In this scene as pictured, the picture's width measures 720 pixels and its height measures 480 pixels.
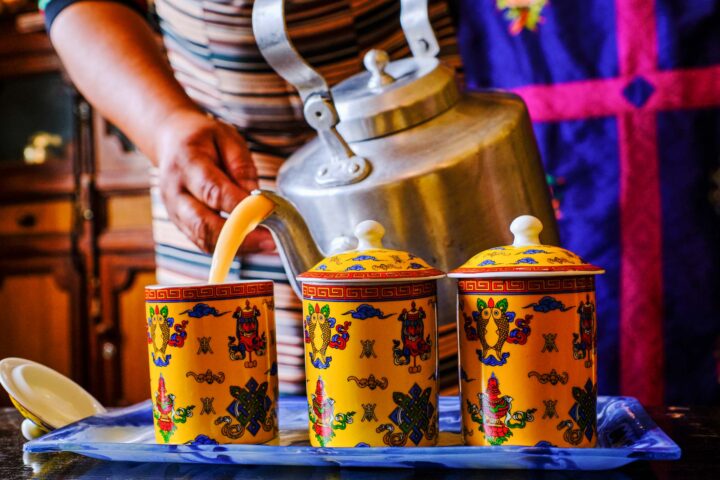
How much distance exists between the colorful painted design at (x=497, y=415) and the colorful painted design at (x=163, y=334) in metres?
0.27

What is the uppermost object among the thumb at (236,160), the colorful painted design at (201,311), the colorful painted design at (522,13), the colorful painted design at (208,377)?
the colorful painted design at (522,13)

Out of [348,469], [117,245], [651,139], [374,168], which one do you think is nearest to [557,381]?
[348,469]

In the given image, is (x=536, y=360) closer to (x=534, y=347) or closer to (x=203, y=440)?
(x=534, y=347)

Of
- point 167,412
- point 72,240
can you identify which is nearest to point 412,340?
point 167,412

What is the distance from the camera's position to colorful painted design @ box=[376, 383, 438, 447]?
640mm

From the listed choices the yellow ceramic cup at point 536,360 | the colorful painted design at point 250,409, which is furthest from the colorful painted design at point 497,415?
the colorful painted design at point 250,409

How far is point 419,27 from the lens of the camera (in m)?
0.91

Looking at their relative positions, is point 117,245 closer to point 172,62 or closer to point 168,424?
point 172,62

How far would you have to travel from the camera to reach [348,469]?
0.62 meters

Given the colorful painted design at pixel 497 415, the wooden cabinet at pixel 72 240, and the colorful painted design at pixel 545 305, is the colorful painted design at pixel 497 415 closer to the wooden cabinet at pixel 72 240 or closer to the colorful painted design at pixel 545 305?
the colorful painted design at pixel 545 305

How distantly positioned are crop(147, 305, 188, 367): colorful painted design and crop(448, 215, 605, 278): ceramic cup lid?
25cm

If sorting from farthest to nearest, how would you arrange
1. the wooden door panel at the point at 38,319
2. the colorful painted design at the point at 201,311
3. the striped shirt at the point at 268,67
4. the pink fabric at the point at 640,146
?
the wooden door panel at the point at 38,319 < the pink fabric at the point at 640,146 < the striped shirt at the point at 268,67 < the colorful painted design at the point at 201,311

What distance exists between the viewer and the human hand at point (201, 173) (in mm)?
998

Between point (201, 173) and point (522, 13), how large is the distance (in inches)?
30.7
